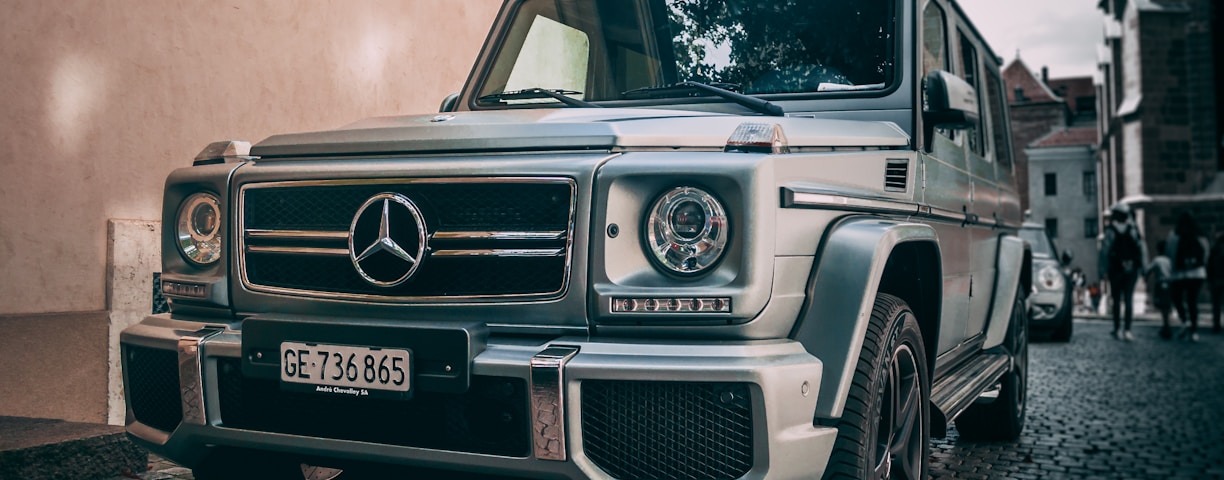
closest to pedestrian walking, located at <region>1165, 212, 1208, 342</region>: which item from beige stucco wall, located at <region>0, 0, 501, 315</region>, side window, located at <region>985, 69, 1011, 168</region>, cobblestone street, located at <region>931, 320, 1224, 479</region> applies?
cobblestone street, located at <region>931, 320, 1224, 479</region>

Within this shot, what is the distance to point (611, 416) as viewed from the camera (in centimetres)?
260

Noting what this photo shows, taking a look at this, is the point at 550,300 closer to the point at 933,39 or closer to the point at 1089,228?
the point at 933,39

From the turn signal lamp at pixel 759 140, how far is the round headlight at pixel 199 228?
5.15 feet

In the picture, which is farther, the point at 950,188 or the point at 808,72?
the point at 950,188

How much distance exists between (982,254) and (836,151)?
7.56 feet

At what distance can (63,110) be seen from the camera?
522 centimetres

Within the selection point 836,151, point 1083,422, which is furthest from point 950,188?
point 1083,422

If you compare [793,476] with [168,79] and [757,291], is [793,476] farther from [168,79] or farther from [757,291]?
[168,79]

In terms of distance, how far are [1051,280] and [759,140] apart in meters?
13.2

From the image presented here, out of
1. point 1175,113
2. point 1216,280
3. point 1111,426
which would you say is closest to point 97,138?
point 1111,426

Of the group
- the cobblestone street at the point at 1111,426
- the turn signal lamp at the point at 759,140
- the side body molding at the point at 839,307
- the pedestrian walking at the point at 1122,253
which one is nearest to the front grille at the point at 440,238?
the turn signal lamp at the point at 759,140

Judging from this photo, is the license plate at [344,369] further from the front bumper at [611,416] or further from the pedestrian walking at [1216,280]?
the pedestrian walking at [1216,280]

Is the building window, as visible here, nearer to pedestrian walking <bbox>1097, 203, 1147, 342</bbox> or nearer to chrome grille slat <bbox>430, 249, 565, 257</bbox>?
pedestrian walking <bbox>1097, 203, 1147, 342</bbox>

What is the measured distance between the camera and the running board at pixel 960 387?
3.91 metres
